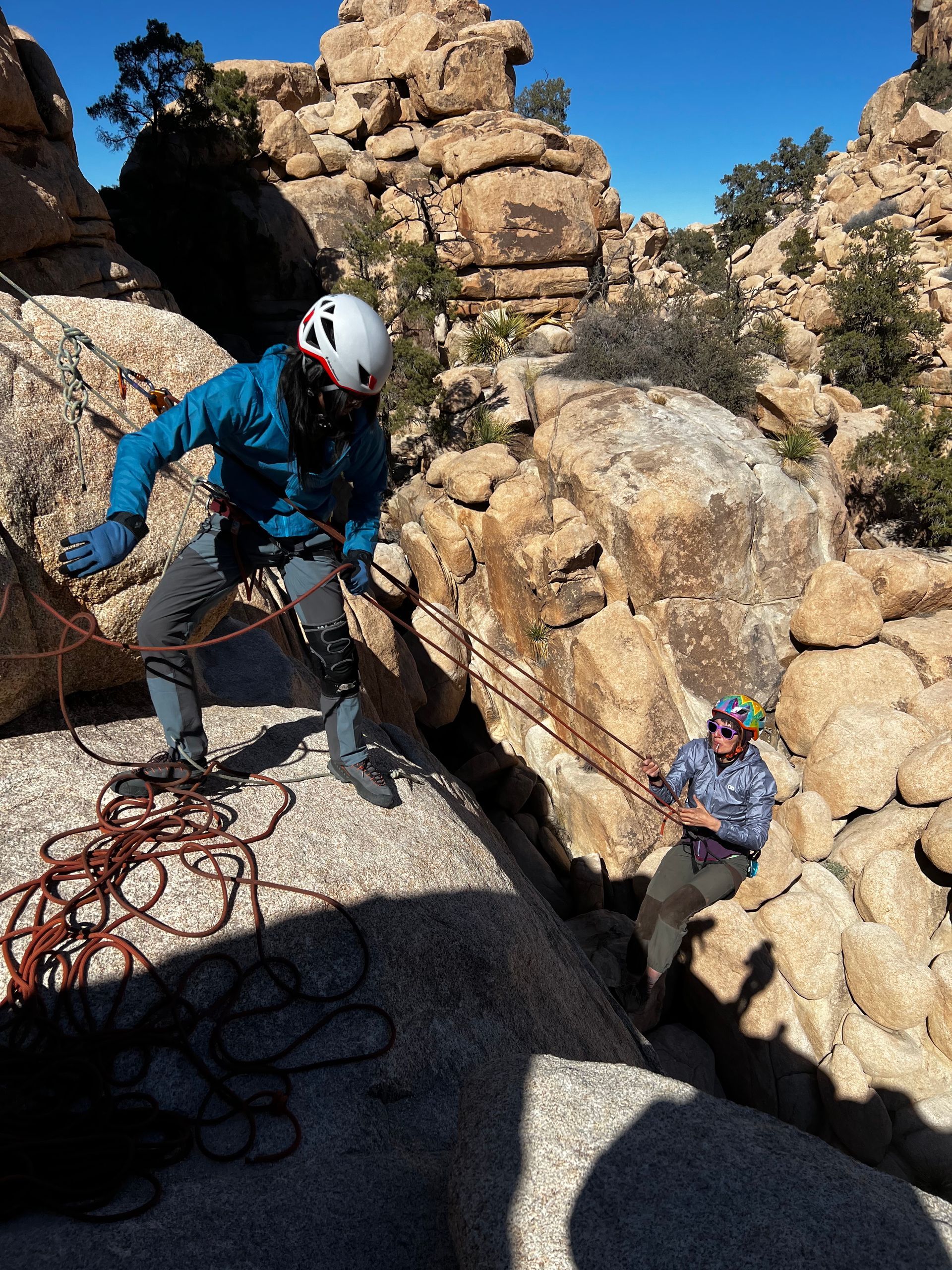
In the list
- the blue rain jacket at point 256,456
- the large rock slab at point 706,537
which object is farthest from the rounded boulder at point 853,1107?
the blue rain jacket at point 256,456

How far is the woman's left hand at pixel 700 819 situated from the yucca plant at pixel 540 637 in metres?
6.43

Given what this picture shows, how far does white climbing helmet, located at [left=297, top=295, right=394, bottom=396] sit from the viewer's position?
10.9 feet

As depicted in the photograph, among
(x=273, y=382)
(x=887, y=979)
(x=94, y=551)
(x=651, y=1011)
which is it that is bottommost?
(x=887, y=979)

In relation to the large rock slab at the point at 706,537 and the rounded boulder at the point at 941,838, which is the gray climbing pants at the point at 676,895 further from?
the large rock slab at the point at 706,537

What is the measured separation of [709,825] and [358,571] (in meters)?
3.83

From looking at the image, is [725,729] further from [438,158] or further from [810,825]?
[438,158]

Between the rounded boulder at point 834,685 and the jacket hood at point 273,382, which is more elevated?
the jacket hood at point 273,382

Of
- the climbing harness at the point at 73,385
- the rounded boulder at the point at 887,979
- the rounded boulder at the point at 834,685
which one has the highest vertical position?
the climbing harness at the point at 73,385

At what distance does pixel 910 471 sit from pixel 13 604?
15.5m

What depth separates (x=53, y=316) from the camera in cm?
435

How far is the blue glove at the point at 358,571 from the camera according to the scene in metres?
4.08

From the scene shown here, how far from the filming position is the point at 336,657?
412cm

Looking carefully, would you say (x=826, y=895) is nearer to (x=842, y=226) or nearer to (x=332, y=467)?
(x=332, y=467)

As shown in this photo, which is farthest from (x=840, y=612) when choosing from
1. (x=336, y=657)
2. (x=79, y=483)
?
(x=79, y=483)
